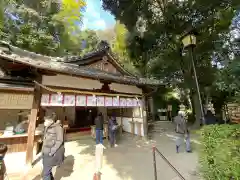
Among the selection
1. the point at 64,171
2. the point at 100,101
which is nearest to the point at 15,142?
the point at 64,171

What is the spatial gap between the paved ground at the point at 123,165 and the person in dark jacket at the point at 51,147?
1.00 meters

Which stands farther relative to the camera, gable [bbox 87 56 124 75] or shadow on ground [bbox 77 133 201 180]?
gable [bbox 87 56 124 75]

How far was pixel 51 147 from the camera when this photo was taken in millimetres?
3779

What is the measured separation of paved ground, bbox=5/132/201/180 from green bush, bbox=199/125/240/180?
1766mm

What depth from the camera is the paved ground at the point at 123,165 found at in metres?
4.61

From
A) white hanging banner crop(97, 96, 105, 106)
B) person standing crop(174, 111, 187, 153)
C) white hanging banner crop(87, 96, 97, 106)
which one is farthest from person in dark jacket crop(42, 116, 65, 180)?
person standing crop(174, 111, 187, 153)

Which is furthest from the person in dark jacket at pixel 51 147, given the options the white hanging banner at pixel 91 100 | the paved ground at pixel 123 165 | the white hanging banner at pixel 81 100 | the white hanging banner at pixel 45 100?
the white hanging banner at pixel 91 100

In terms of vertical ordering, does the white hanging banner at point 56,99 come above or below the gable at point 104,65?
below

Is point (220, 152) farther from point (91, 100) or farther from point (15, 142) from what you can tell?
point (15, 142)

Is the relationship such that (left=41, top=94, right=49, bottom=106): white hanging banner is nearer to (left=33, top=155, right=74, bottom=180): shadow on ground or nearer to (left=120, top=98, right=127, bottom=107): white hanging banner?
(left=33, top=155, right=74, bottom=180): shadow on ground

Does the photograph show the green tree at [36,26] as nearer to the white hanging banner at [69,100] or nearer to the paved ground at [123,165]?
the white hanging banner at [69,100]

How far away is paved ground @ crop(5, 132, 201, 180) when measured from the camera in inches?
181

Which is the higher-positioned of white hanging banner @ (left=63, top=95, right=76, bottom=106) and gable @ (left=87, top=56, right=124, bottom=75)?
gable @ (left=87, top=56, right=124, bottom=75)

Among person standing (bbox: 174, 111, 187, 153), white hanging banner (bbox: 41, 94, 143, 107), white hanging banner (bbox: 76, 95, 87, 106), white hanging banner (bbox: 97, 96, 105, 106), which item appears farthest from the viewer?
white hanging banner (bbox: 97, 96, 105, 106)
